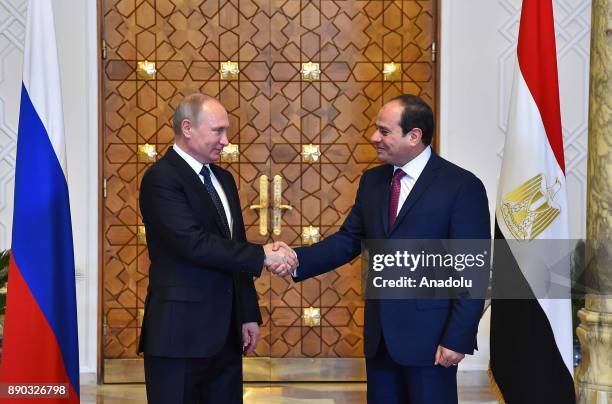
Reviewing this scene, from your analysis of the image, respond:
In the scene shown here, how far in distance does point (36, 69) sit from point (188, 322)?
1.42 m

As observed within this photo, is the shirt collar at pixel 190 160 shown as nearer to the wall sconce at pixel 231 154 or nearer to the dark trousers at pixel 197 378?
the dark trousers at pixel 197 378

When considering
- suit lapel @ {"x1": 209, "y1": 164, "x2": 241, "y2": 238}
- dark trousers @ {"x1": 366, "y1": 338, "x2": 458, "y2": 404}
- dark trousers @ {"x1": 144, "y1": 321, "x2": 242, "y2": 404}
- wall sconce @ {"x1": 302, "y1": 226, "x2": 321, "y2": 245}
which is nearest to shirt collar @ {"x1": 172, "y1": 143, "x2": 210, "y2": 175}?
suit lapel @ {"x1": 209, "y1": 164, "x2": 241, "y2": 238}

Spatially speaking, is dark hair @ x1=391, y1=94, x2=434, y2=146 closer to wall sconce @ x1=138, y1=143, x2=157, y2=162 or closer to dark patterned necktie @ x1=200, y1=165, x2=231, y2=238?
dark patterned necktie @ x1=200, y1=165, x2=231, y2=238

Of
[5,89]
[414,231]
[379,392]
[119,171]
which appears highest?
[5,89]

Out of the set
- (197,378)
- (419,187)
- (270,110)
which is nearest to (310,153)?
(270,110)

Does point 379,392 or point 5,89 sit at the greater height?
point 5,89

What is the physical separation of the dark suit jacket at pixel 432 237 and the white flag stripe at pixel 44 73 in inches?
61.1

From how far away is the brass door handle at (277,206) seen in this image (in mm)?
5656

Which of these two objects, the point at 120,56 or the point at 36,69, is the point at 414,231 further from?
the point at 120,56

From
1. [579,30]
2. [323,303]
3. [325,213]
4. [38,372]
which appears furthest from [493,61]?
[38,372]

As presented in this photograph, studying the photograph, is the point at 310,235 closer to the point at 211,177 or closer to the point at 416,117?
the point at 211,177

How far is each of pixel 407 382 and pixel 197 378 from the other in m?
0.81

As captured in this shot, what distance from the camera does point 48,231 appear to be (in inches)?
150

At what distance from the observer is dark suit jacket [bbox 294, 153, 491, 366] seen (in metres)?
3.17
